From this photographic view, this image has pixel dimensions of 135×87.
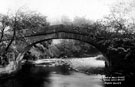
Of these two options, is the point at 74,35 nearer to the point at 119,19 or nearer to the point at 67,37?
the point at 67,37

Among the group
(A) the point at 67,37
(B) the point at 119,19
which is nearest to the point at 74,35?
(A) the point at 67,37

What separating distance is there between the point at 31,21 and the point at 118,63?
30.1 feet

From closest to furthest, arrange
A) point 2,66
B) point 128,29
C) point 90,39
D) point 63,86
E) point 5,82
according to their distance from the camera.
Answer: point 128,29 < point 63,86 < point 5,82 < point 2,66 < point 90,39

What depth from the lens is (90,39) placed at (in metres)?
19.5

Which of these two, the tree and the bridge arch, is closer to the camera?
the tree

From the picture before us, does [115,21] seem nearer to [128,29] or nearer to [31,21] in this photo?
[128,29]

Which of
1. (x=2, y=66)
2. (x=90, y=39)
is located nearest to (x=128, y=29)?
(x=90, y=39)

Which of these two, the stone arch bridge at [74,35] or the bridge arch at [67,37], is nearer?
the stone arch bridge at [74,35]

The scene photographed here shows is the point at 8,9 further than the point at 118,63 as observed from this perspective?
No

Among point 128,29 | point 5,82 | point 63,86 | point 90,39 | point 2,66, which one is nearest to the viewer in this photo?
point 128,29

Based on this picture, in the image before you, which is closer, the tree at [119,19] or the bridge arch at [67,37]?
the tree at [119,19]

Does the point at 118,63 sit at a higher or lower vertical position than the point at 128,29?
lower

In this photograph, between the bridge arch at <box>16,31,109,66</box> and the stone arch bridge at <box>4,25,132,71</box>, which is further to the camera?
the bridge arch at <box>16,31,109,66</box>

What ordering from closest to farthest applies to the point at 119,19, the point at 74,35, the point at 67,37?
the point at 119,19 < the point at 74,35 < the point at 67,37
